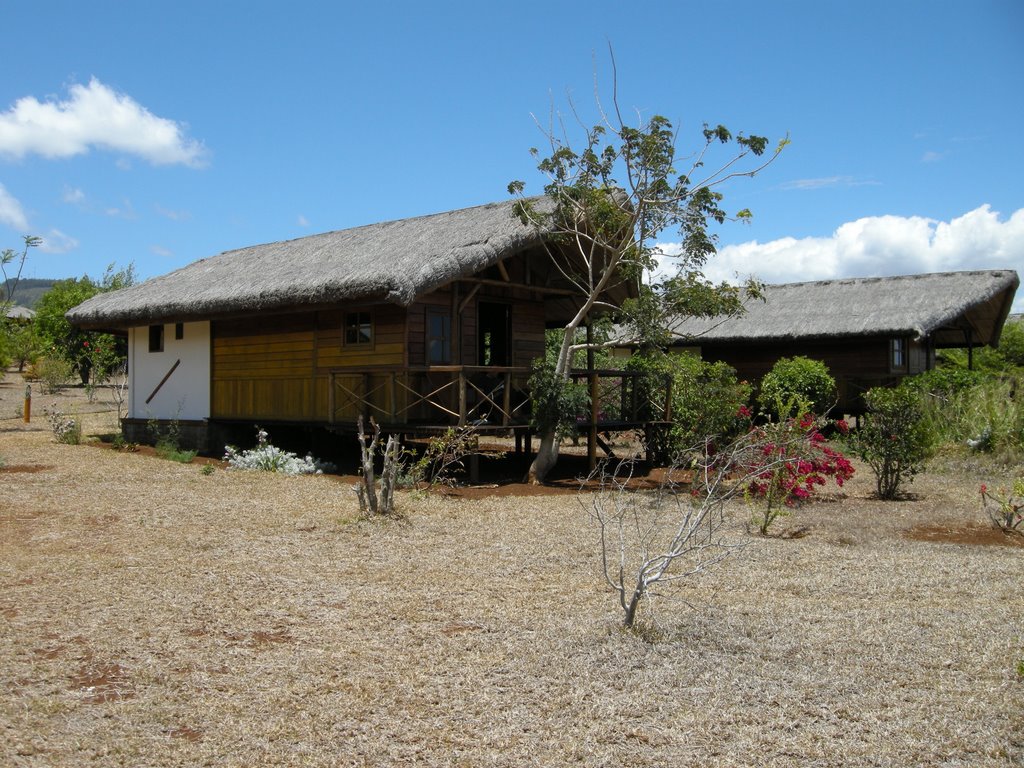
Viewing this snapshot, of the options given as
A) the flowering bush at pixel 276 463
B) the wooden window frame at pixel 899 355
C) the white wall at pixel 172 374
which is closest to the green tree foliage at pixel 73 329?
the white wall at pixel 172 374

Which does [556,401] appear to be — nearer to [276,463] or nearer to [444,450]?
[444,450]

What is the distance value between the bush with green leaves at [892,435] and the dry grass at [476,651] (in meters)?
2.75

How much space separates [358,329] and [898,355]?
14773mm

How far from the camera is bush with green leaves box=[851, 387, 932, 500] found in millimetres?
11539

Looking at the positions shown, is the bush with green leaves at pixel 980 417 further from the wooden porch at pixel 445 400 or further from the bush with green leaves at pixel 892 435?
the wooden porch at pixel 445 400

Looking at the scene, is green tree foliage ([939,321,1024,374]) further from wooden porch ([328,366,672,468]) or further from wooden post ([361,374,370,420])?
wooden post ([361,374,370,420])

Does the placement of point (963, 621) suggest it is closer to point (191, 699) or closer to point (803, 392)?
point (191, 699)

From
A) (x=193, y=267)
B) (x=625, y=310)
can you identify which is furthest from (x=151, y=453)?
(x=625, y=310)

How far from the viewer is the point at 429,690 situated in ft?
15.9

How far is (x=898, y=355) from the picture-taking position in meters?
23.5

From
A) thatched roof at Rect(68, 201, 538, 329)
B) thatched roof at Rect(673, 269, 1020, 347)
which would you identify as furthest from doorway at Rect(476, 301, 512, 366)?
thatched roof at Rect(673, 269, 1020, 347)

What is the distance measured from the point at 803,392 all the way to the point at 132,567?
1506cm

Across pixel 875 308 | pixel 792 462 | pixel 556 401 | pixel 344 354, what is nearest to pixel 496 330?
pixel 344 354

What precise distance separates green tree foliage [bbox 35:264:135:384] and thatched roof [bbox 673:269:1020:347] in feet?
60.2
